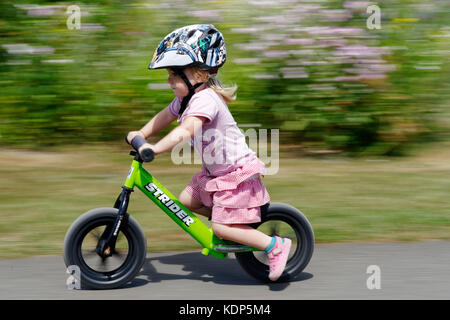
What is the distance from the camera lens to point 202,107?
4.03 metres

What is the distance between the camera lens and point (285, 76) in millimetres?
7336

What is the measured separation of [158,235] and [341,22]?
3.48 meters

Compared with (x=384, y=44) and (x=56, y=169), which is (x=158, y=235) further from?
(x=384, y=44)

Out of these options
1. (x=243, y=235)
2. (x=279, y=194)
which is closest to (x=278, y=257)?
(x=243, y=235)

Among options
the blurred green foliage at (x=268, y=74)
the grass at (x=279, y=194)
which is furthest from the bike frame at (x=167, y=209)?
the blurred green foliage at (x=268, y=74)

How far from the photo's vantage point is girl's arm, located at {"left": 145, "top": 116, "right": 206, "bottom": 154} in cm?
394

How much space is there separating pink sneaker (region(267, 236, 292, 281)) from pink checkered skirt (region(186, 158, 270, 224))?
20cm

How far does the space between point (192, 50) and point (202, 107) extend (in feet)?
1.10

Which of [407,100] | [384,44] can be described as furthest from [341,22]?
[407,100]

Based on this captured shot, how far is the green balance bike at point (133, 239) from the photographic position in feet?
13.2

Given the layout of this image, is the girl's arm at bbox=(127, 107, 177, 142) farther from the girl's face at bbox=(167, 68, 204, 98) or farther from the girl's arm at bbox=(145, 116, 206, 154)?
the girl's arm at bbox=(145, 116, 206, 154)

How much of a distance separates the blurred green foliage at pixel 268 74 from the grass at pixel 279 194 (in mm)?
302

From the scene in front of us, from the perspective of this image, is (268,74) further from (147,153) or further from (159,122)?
(147,153)

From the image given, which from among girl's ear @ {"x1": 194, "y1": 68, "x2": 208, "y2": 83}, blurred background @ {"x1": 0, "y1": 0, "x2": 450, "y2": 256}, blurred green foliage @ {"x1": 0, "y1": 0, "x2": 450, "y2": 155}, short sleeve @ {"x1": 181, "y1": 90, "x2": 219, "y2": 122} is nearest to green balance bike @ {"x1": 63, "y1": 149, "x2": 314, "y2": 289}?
short sleeve @ {"x1": 181, "y1": 90, "x2": 219, "y2": 122}
